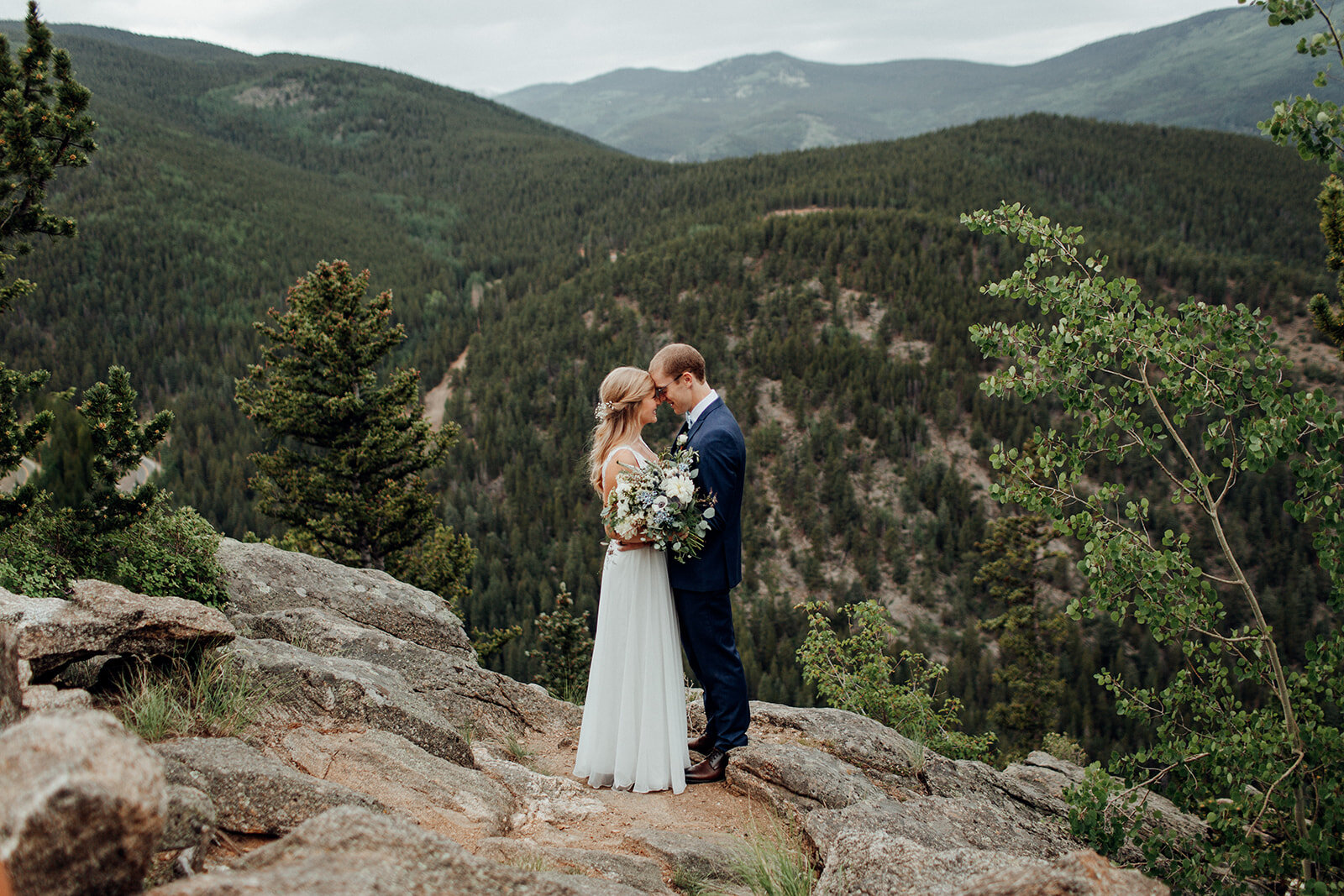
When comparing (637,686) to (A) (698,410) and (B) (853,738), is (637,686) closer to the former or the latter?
(A) (698,410)

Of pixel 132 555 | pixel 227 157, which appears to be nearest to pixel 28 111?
pixel 132 555

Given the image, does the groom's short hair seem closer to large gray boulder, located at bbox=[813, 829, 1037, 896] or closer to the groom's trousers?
the groom's trousers

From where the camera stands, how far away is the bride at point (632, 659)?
5422 mm

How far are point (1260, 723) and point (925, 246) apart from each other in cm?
7680

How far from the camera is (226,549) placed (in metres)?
9.29

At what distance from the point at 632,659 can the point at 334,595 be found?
4.97 meters

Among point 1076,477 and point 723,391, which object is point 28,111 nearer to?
point 1076,477

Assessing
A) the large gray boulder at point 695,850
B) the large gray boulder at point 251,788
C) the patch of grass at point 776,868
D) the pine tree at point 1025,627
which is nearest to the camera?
the large gray boulder at point 251,788

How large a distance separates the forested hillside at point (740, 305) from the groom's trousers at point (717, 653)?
26275mm

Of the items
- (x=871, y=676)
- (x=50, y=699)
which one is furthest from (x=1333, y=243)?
(x=50, y=699)

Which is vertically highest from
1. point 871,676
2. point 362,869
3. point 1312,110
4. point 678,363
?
point 1312,110

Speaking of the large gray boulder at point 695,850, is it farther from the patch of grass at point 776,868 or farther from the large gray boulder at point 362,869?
the large gray boulder at point 362,869

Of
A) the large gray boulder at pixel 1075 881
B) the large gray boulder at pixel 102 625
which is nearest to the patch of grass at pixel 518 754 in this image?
the large gray boulder at pixel 102 625

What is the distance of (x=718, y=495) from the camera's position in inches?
207
